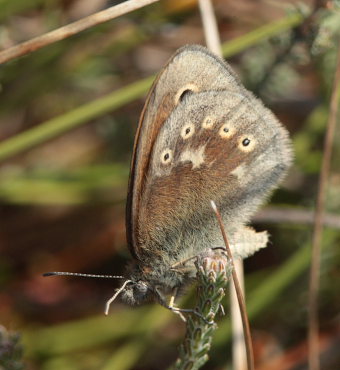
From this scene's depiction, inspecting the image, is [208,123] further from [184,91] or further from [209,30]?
[209,30]

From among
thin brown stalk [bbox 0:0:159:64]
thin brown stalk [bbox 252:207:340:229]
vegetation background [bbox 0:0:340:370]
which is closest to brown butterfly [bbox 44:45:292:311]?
thin brown stalk [bbox 0:0:159:64]

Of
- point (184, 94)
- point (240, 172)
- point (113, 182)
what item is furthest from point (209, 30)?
point (113, 182)

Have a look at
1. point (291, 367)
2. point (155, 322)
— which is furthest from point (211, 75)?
point (291, 367)

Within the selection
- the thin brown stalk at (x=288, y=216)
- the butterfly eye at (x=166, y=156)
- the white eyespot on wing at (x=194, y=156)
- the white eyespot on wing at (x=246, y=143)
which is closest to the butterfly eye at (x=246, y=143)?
the white eyespot on wing at (x=246, y=143)

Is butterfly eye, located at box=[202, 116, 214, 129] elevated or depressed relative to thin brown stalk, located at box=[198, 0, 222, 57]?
depressed

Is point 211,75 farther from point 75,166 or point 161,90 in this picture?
point 75,166

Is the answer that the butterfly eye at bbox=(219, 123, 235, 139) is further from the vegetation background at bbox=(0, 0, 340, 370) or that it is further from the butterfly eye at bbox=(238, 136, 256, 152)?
the vegetation background at bbox=(0, 0, 340, 370)
